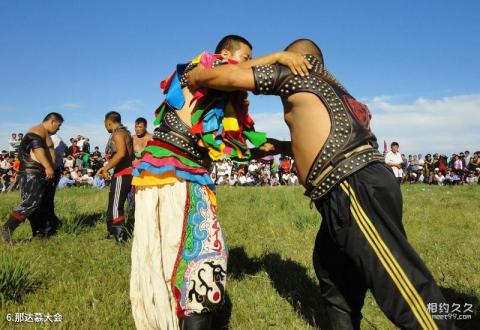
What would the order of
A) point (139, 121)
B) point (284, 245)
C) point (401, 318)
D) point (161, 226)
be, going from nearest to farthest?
1. point (401, 318)
2. point (161, 226)
3. point (284, 245)
4. point (139, 121)

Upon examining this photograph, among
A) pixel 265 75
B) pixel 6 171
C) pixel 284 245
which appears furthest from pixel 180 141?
pixel 6 171

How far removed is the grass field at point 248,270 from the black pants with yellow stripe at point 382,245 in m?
1.26

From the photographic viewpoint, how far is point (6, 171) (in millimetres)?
18406

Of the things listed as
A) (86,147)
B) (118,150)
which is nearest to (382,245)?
(118,150)

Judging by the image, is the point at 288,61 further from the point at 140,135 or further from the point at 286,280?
the point at 140,135

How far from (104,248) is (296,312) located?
3.22 metres

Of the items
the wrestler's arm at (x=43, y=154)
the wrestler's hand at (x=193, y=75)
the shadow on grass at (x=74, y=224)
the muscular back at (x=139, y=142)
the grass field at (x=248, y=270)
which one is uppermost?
the muscular back at (x=139, y=142)

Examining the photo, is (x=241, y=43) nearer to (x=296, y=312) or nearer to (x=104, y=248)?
(x=296, y=312)

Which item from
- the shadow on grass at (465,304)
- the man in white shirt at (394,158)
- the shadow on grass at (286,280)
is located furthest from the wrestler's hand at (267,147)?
the man in white shirt at (394,158)

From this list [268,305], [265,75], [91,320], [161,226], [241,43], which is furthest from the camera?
[268,305]

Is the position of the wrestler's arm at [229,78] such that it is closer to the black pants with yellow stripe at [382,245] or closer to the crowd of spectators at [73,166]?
the black pants with yellow stripe at [382,245]

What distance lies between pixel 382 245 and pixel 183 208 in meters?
1.32

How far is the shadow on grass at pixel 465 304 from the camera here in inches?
126

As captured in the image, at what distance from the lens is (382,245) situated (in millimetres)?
2186
